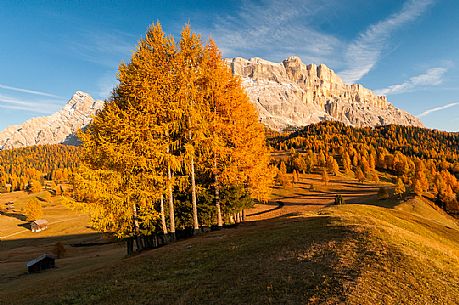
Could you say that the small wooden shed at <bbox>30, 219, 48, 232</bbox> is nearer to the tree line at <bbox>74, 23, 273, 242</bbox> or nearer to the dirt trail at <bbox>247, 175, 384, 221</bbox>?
the dirt trail at <bbox>247, 175, 384, 221</bbox>

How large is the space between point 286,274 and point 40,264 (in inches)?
1517

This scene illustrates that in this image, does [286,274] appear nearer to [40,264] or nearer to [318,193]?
[40,264]

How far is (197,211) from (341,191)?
10543 cm

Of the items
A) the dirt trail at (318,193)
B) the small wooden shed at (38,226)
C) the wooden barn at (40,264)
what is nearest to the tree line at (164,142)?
the wooden barn at (40,264)

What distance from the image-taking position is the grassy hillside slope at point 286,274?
30.9 ft

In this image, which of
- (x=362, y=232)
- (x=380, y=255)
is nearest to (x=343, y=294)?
(x=380, y=255)

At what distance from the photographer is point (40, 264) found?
36.7m

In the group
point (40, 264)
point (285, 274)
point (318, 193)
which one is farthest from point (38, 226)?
point (285, 274)

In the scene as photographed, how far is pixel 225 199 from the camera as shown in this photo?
2625cm

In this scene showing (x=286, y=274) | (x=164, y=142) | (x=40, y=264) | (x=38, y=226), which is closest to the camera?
(x=286, y=274)

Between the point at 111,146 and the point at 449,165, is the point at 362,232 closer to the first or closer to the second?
the point at 111,146

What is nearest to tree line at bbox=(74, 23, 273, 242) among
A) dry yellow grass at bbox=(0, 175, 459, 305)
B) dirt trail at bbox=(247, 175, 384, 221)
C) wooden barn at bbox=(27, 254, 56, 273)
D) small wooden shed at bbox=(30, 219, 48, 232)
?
dry yellow grass at bbox=(0, 175, 459, 305)

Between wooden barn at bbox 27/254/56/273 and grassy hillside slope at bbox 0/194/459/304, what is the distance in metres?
25.7

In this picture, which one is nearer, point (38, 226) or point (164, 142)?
point (164, 142)
